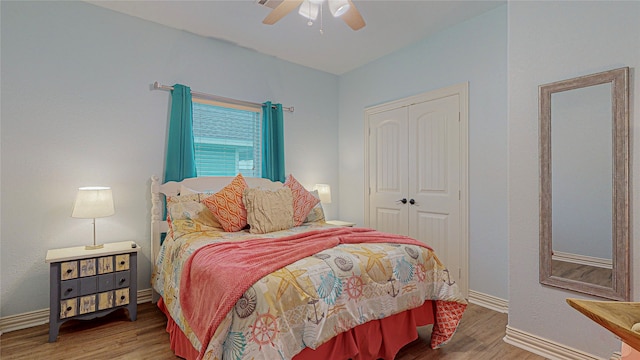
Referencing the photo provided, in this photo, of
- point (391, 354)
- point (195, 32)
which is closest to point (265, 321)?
point (391, 354)

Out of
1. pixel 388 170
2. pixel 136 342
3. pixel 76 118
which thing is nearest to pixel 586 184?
Answer: pixel 388 170

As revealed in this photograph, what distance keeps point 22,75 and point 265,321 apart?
2884 millimetres

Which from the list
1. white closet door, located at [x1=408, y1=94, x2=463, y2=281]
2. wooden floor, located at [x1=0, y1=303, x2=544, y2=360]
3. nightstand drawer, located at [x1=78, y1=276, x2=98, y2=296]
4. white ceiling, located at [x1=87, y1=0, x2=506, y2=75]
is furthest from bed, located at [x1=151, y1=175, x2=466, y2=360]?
white ceiling, located at [x1=87, y1=0, x2=506, y2=75]

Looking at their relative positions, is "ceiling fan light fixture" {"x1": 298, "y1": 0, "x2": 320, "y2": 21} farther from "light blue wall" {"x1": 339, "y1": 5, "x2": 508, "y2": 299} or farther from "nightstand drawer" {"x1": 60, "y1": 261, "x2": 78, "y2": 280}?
"nightstand drawer" {"x1": 60, "y1": 261, "x2": 78, "y2": 280}

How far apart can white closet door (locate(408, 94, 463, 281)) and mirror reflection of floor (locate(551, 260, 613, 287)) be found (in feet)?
3.74

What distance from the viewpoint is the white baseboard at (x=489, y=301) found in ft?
9.41

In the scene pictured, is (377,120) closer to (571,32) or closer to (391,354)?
(571,32)

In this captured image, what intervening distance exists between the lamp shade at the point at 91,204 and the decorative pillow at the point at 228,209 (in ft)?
2.53

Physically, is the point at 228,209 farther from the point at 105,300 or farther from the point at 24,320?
the point at 24,320

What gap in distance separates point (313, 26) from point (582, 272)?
3.05 m

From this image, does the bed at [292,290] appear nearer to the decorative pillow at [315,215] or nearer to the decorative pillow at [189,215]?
the decorative pillow at [189,215]

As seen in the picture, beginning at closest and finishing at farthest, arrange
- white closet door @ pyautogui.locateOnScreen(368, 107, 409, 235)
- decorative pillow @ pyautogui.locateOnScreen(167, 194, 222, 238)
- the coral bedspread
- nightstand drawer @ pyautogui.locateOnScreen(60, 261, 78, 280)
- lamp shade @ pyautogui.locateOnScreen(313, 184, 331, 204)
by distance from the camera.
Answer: the coral bedspread, nightstand drawer @ pyautogui.locateOnScreen(60, 261, 78, 280), decorative pillow @ pyautogui.locateOnScreen(167, 194, 222, 238), white closet door @ pyautogui.locateOnScreen(368, 107, 409, 235), lamp shade @ pyautogui.locateOnScreen(313, 184, 331, 204)

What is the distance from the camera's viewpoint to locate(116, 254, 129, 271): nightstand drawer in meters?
2.61

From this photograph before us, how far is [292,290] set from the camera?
1.59 meters
